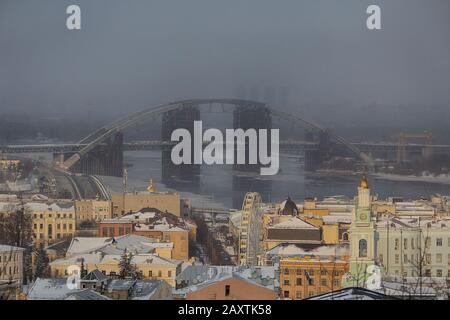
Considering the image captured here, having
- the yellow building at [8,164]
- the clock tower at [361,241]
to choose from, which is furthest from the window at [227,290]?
the yellow building at [8,164]

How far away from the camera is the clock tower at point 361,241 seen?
10.1 metres

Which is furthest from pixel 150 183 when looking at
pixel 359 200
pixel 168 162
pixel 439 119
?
pixel 439 119

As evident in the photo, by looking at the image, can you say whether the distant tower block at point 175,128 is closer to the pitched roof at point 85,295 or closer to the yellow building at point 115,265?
the yellow building at point 115,265

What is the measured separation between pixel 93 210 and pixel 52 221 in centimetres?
35

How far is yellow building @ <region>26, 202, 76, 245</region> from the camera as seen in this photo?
10.8 m

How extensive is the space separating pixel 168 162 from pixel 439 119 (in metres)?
2.15

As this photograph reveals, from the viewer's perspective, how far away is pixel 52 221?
10.9m

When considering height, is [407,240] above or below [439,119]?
below

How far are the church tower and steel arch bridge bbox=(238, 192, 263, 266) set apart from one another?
0.82 metres

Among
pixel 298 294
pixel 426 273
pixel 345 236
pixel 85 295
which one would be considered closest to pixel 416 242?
pixel 426 273

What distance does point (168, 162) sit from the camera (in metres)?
10.8

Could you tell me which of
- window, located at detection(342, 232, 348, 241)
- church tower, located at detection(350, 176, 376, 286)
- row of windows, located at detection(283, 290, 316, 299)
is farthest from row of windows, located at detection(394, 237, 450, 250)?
row of windows, located at detection(283, 290, 316, 299)
